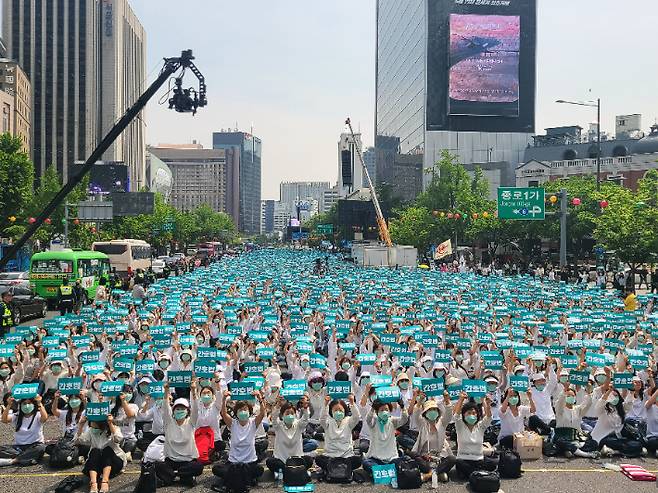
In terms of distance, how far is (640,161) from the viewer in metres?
76.5

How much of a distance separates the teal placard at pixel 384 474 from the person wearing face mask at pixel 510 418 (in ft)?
7.10

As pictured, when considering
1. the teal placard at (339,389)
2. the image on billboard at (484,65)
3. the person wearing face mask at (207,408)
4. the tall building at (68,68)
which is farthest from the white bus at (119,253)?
the tall building at (68,68)

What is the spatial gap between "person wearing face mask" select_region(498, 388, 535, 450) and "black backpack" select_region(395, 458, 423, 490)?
6.60 ft

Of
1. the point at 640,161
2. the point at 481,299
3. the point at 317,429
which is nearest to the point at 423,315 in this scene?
the point at 481,299

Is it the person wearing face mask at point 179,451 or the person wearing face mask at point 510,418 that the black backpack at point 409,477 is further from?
the person wearing face mask at point 179,451

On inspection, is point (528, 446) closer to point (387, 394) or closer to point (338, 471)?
point (387, 394)

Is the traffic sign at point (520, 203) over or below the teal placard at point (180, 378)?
over

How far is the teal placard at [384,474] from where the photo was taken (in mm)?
11258

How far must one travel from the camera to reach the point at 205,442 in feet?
Result: 38.9

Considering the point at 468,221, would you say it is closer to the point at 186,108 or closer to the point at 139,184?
the point at 186,108

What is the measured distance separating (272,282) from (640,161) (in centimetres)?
4787

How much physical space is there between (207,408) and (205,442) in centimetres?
50

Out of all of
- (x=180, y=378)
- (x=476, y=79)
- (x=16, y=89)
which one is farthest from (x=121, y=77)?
(x=180, y=378)

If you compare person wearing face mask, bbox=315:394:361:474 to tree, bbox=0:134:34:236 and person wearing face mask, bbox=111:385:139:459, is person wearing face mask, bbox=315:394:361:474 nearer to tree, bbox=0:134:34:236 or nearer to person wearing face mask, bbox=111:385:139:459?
person wearing face mask, bbox=111:385:139:459
